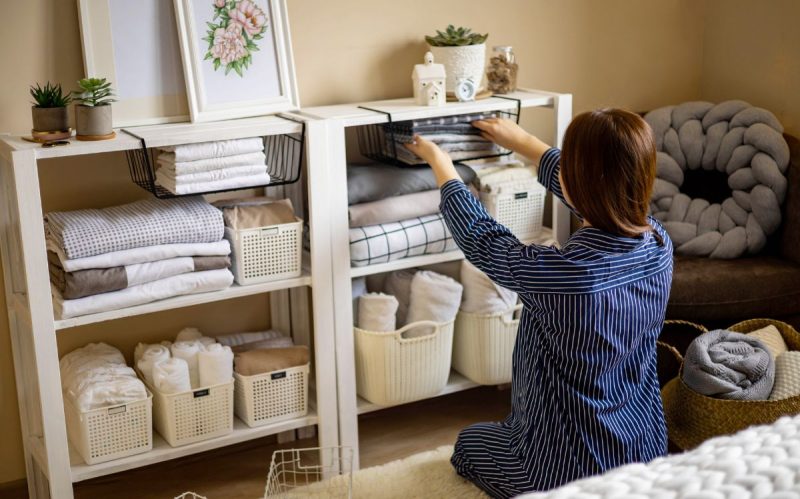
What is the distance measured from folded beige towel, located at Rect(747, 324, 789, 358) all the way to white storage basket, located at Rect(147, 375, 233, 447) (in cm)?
133

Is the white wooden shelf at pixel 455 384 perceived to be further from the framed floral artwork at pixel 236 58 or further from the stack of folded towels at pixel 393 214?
the framed floral artwork at pixel 236 58

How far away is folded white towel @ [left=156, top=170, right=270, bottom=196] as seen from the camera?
2.12 meters

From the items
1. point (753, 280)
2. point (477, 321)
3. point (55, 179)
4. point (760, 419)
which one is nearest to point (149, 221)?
point (55, 179)

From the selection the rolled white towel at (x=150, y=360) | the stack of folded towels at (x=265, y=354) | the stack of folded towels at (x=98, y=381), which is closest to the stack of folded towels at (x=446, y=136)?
the stack of folded towels at (x=265, y=354)

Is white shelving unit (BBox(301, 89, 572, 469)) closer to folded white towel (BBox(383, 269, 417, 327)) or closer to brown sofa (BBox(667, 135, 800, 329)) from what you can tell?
folded white towel (BBox(383, 269, 417, 327))

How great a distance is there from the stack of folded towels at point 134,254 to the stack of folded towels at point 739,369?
1.13 meters

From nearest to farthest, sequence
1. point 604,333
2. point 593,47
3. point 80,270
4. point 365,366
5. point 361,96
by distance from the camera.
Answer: point 604,333 < point 80,270 < point 365,366 < point 361,96 < point 593,47

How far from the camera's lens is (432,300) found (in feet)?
8.15

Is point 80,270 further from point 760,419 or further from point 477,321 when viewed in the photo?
point 760,419

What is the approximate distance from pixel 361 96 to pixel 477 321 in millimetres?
729

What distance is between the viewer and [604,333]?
1774mm

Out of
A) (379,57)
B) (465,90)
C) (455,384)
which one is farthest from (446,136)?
(455,384)

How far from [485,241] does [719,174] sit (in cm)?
129

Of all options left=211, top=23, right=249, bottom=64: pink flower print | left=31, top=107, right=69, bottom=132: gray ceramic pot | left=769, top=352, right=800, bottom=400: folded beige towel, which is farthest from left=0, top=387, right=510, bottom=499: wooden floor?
left=211, top=23, right=249, bottom=64: pink flower print
